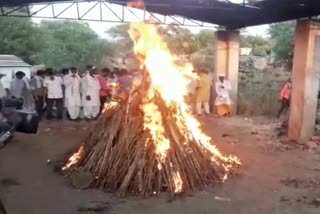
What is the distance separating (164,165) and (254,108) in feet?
34.0

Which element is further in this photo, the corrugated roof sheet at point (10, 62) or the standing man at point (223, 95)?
the corrugated roof sheet at point (10, 62)

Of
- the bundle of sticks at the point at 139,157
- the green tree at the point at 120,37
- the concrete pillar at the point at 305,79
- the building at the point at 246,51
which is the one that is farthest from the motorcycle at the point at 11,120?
the building at the point at 246,51

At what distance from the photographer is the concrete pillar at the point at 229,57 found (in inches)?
674

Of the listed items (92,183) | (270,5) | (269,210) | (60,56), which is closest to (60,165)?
(92,183)

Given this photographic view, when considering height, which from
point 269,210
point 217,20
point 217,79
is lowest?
point 269,210

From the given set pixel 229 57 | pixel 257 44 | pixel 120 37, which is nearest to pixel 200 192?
pixel 229 57

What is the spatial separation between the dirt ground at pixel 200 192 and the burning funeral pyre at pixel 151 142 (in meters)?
0.29

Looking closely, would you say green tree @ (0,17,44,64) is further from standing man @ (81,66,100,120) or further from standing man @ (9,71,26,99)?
standing man @ (9,71,26,99)

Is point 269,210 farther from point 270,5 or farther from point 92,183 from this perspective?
point 270,5

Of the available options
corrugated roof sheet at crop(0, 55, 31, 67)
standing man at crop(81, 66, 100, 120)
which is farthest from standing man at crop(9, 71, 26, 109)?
corrugated roof sheet at crop(0, 55, 31, 67)

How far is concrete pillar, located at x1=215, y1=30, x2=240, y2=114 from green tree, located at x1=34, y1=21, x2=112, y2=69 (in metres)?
14.6

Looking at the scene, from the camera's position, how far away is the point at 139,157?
7.46 metres

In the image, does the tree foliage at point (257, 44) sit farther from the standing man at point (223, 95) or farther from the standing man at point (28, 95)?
the standing man at point (28, 95)

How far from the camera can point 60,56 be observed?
1188 inches
